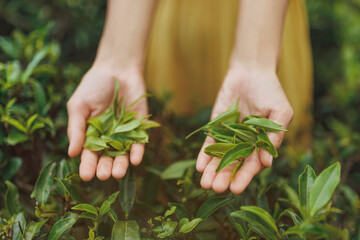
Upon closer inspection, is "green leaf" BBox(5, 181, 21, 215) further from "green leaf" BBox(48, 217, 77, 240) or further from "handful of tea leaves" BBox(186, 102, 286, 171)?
"handful of tea leaves" BBox(186, 102, 286, 171)

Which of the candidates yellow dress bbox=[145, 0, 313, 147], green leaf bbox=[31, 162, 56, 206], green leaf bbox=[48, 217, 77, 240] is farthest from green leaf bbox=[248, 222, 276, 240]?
yellow dress bbox=[145, 0, 313, 147]

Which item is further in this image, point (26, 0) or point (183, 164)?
point (26, 0)

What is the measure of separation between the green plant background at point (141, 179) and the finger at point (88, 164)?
43mm

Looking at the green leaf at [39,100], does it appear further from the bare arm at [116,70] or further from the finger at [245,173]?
the finger at [245,173]

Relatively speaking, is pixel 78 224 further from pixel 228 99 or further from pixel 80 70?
pixel 80 70

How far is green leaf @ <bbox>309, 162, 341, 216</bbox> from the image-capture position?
688 mm

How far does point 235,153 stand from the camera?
2.72 ft

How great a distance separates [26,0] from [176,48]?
95 centimetres

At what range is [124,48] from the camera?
1.19 meters

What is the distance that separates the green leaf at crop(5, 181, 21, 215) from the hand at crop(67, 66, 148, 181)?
0.69 feet

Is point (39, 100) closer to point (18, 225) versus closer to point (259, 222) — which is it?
point (18, 225)

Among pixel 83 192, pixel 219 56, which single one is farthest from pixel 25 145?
pixel 219 56

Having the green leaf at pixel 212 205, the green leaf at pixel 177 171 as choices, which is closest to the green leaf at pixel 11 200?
the green leaf at pixel 177 171

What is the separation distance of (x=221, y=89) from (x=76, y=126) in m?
0.49
